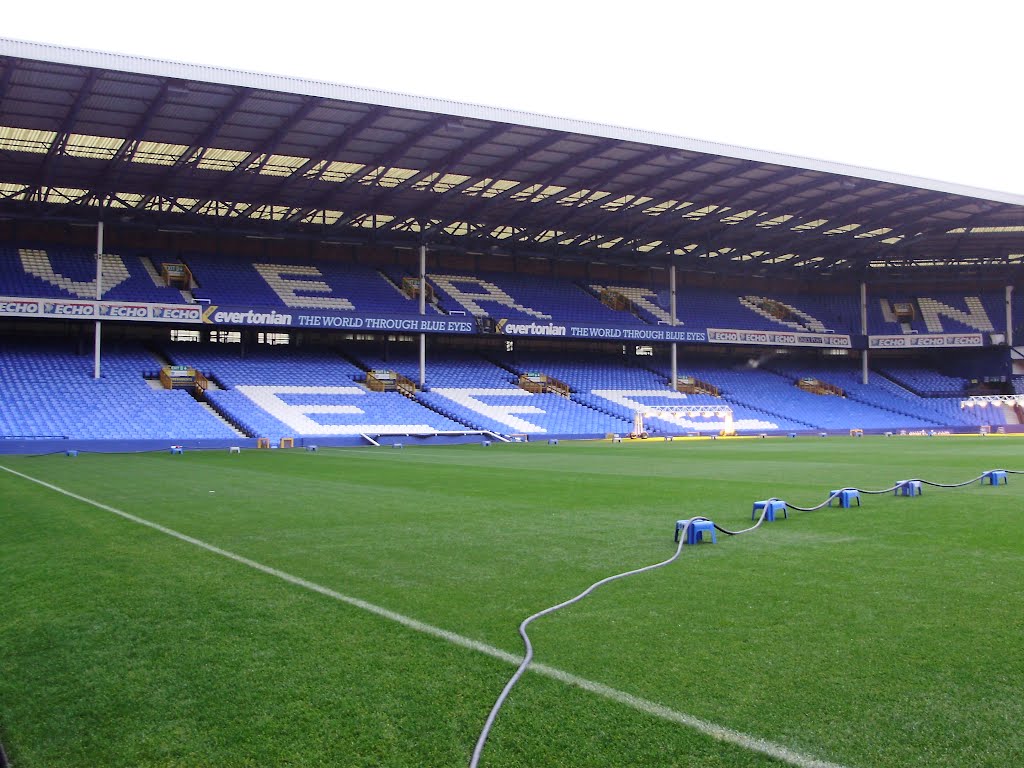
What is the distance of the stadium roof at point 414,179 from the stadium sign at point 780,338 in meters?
5.46

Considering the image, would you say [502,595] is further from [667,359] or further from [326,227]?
[667,359]

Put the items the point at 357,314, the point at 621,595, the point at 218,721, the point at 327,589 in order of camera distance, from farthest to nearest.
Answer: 1. the point at 357,314
2. the point at 327,589
3. the point at 621,595
4. the point at 218,721

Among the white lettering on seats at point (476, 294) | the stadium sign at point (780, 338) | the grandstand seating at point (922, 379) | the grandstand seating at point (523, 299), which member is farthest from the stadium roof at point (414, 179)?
the grandstand seating at point (922, 379)

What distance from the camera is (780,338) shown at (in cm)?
5706

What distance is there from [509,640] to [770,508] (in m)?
6.81

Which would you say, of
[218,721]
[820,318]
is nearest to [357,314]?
[820,318]

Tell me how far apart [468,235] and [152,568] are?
139ft

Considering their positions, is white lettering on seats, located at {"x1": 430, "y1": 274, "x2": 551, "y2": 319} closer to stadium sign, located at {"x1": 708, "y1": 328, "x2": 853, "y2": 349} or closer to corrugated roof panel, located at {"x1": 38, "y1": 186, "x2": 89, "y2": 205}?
stadium sign, located at {"x1": 708, "y1": 328, "x2": 853, "y2": 349}

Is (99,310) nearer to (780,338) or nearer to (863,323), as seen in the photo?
(780,338)

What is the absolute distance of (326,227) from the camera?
49.1 metres

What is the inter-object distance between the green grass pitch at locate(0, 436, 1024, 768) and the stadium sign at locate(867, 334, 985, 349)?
51364 millimetres

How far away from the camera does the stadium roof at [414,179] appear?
3030 cm

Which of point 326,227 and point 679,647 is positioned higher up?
point 326,227

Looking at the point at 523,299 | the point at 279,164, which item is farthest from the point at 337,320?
the point at 523,299
